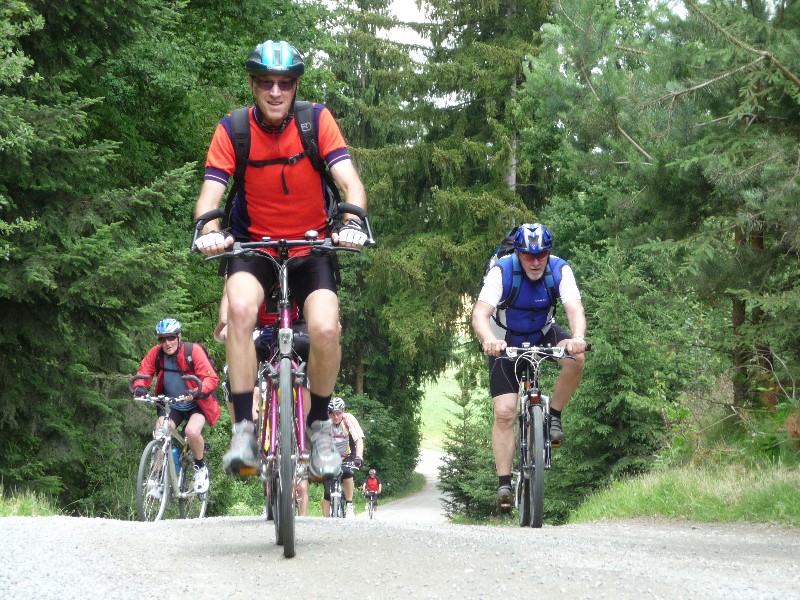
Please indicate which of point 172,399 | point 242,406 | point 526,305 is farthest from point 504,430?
point 172,399

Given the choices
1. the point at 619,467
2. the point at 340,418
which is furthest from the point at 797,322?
the point at 619,467

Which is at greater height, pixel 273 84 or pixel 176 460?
pixel 273 84

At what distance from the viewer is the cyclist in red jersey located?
6230 mm

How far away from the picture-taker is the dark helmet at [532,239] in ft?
29.0

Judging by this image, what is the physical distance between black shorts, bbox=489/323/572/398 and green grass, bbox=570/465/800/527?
269 cm

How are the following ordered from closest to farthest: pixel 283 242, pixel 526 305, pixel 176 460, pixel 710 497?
pixel 283 242, pixel 526 305, pixel 710 497, pixel 176 460

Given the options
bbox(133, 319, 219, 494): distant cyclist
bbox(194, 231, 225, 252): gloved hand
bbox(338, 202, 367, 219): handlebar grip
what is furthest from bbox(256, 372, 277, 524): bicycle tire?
bbox(133, 319, 219, 494): distant cyclist

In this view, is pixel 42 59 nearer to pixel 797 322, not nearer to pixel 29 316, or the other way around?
pixel 29 316

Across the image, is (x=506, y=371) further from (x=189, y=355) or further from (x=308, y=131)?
(x=189, y=355)

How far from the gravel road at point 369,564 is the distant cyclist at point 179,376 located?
185 inches

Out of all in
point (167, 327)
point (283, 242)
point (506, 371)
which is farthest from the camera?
point (167, 327)

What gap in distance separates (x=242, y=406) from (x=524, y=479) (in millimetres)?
3494

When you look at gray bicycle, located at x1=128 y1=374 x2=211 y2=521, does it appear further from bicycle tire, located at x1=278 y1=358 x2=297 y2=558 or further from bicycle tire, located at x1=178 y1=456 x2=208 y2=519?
bicycle tire, located at x1=278 y1=358 x2=297 y2=558

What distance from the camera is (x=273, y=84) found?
627 centimetres
